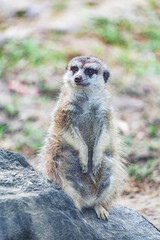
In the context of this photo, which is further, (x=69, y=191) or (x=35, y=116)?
(x=35, y=116)

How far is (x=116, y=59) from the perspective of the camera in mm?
8648

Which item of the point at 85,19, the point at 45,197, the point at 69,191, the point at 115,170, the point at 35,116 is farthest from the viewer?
the point at 85,19

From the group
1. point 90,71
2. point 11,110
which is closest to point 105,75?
point 90,71

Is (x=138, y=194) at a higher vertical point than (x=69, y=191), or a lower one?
lower

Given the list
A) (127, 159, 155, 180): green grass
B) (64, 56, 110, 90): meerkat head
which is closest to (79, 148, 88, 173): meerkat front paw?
(64, 56, 110, 90): meerkat head

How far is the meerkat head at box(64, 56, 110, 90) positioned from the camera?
4535 millimetres

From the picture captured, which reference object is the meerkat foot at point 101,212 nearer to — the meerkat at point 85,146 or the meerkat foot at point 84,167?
the meerkat at point 85,146

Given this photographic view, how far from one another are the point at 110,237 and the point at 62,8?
22.4 feet

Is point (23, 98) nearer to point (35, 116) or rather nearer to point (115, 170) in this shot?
point (35, 116)

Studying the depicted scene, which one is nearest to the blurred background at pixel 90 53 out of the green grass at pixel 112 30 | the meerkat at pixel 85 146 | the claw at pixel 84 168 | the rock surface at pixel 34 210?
the green grass at pixel 112 30

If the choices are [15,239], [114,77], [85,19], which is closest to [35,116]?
[114,77]

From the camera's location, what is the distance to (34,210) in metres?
3.16

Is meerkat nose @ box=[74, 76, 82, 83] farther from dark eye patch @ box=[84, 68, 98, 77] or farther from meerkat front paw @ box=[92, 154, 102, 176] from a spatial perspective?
meerkat front paw @ box=[92, 154, 102, 176]

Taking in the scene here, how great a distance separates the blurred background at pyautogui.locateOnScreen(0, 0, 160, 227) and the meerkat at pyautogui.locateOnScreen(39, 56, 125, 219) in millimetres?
851
